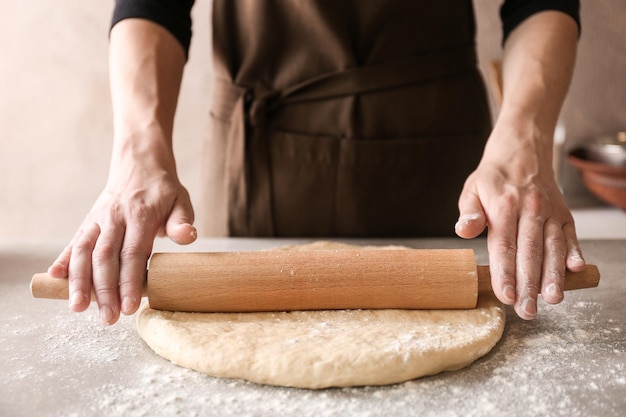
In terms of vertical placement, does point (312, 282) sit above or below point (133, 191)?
below

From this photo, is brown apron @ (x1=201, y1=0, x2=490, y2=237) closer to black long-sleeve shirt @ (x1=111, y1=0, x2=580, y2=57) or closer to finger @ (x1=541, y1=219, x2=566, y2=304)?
black long-sleeve shirt @ (x1=111, y1=0, x2=580, y2=57)

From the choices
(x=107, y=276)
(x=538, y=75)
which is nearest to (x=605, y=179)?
(x=538, y=75)

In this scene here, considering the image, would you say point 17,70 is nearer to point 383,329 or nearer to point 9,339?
point 9,339

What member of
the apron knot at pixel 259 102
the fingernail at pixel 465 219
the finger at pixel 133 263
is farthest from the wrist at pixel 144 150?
the fingernail at pixel 465 219

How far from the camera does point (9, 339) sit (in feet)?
4.14

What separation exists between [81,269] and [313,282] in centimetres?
42

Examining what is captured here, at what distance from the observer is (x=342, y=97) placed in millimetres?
1875

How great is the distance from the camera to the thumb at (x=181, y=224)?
126cm

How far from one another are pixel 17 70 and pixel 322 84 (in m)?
1.94

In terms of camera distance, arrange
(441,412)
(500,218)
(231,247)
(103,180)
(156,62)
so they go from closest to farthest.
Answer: (441,412), (500,218), (156,62), (231,247), (103,180)

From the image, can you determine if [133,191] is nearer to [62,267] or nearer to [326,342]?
[62,267]

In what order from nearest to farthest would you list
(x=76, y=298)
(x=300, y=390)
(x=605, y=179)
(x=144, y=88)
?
(x=300, y=390) → (x=76, y=298) → (x=144, y=88) → (x=605, y=179)

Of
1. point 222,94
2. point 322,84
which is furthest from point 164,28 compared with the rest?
point 322,84

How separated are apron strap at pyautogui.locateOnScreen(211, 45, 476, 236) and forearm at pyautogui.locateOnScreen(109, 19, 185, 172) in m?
0.26
